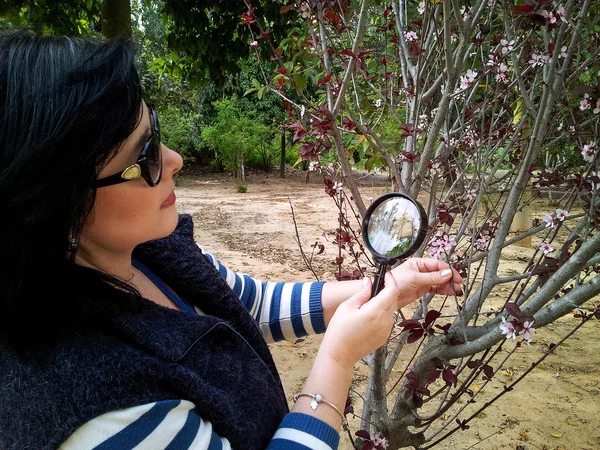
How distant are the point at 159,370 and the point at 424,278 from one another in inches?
31.5

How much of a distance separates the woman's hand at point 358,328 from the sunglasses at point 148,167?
1.71 feet

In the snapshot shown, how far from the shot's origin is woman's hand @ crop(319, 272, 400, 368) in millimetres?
1079

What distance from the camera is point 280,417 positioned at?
1200 mm

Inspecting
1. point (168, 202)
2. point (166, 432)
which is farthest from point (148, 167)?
point (166, 432)

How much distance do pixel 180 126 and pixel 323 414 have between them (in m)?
16.2

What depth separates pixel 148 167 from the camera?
0.99 metres

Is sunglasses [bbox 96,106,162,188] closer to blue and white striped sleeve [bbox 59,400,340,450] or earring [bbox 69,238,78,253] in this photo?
earring [bbox 69,238,78,253]

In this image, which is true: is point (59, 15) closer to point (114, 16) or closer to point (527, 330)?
point (114, 16)

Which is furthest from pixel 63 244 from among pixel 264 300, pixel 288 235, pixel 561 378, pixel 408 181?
pixel 288 235

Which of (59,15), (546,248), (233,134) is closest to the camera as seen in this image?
(546,248)

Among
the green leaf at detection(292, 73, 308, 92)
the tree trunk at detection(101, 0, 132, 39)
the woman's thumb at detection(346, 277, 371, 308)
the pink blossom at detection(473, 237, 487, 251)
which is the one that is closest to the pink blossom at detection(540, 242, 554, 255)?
the pink blossom at detection(473, 237, 487, 251)

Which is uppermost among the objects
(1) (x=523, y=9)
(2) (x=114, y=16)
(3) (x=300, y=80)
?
(2) (x=114, y=16)

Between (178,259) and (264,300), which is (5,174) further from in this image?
(264,300)

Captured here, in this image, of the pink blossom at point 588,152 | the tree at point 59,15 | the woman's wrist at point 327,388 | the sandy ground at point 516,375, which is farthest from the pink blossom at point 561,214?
the tree at point 59,15
